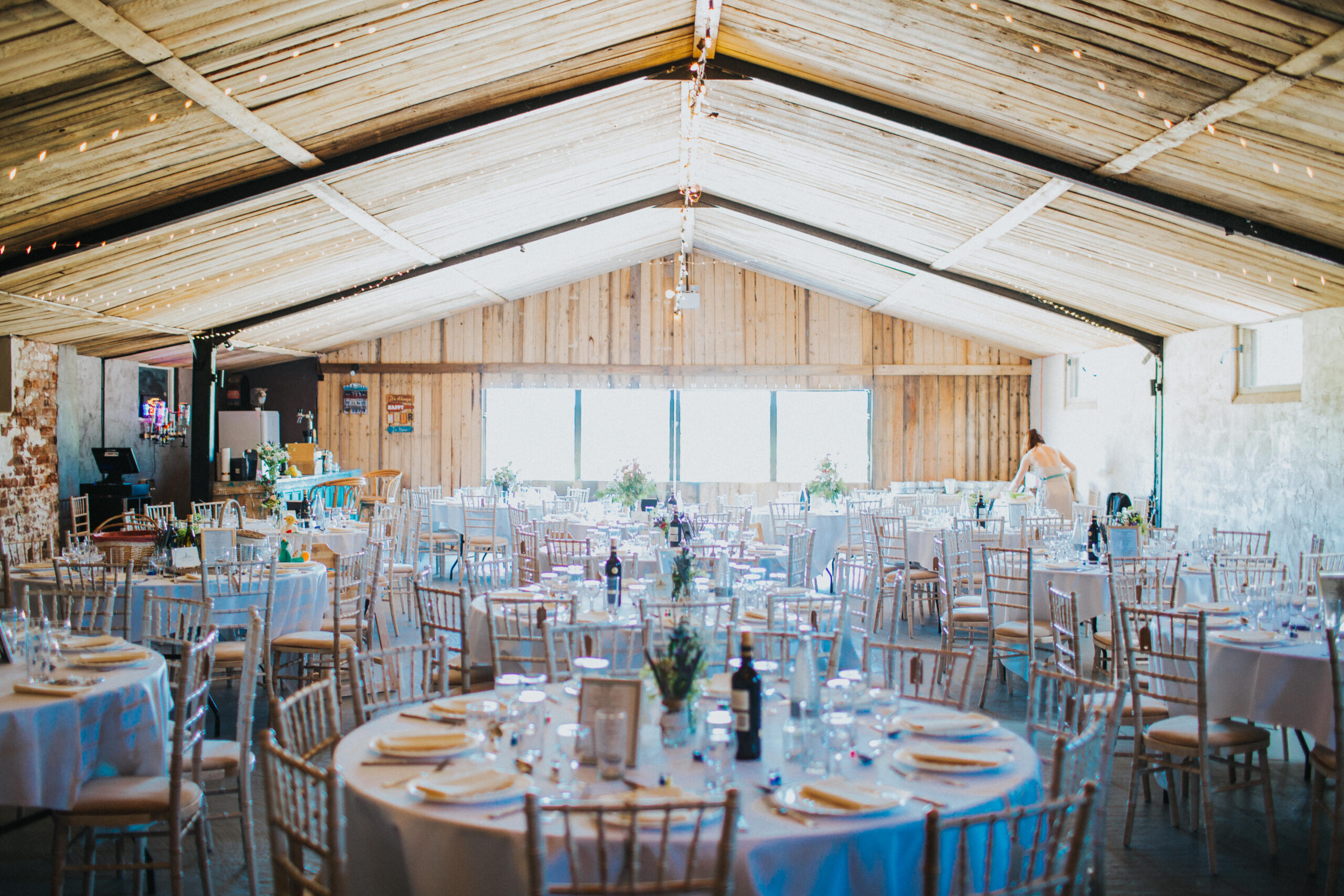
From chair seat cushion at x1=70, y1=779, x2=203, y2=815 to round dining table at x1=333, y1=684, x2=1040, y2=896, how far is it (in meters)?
1.16

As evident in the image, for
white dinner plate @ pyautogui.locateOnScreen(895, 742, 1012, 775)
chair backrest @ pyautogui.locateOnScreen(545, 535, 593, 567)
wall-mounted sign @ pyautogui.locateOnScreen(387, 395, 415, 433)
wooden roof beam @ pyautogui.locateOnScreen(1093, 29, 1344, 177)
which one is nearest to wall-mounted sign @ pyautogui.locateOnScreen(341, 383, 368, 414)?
wall-mounted sign @ pyautogui.locateOnScreen(387, 395, 415, 433)

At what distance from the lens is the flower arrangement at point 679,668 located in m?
3.01

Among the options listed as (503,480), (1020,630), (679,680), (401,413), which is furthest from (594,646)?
(401,413)

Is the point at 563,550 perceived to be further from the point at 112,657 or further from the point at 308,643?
the point at 112,657

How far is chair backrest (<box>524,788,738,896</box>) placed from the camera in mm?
1967

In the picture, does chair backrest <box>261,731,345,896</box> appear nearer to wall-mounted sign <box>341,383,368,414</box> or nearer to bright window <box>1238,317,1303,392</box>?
bright window <box>1238,317,1303,392</box>

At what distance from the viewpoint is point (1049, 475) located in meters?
11.9

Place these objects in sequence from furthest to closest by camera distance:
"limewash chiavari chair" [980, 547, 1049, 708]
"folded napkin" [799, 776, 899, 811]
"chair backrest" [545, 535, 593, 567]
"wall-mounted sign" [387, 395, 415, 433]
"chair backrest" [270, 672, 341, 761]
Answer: "wall-mounted sign" [387, 395, 415, 433] → "chair backrest" [545, 535, 593, 567] → "limewash chiavari chair" [980, 547, 1049, 708] → "chair backrest" [270, 672, 341, 761] → "folded napkin" [799, 776, 899, 811]

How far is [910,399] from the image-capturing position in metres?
15.6

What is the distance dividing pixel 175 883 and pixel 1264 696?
14.9 feet

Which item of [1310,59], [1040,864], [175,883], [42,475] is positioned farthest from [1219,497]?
[42,475]

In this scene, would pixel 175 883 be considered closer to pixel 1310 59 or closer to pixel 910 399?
pixel 1310 59

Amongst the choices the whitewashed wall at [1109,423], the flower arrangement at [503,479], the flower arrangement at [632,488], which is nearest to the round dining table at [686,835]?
the flower arrangement at [632,488]

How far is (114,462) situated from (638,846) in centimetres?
1227
